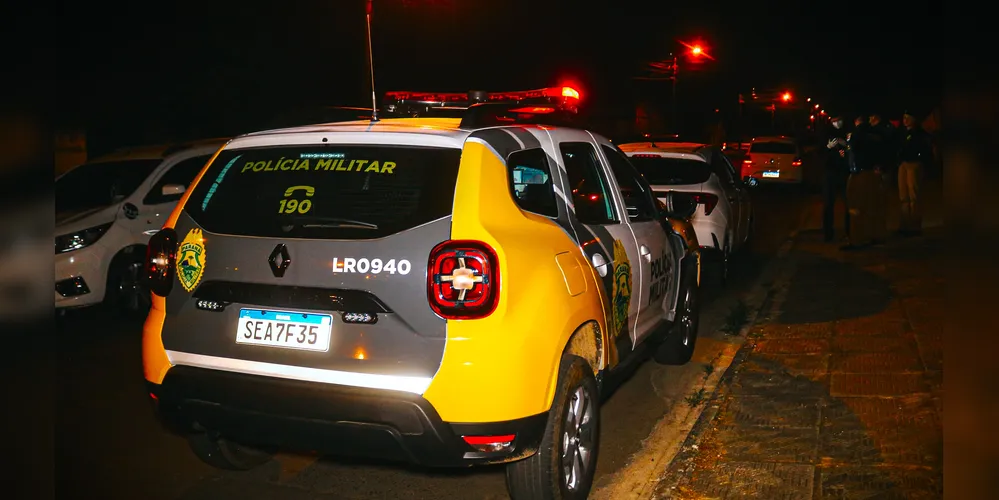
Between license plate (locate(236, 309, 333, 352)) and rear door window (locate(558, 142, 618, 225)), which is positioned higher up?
rear door window (locate(558, 142, 618, 225))

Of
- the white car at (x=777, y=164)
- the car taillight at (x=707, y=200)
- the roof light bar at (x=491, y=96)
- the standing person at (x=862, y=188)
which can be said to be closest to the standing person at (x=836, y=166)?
the standing person at (x=862, y=188)

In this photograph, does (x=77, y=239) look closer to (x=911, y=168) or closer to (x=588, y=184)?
(x=588, y=184)

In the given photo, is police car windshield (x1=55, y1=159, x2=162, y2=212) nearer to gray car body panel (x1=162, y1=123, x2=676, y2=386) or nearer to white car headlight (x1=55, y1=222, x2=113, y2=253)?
white car headlight (x1=55, y1=222, x2=113, y2=253)

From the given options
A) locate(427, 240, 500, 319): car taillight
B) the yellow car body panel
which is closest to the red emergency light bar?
the yellow car body panel

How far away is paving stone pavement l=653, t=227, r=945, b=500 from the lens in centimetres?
475

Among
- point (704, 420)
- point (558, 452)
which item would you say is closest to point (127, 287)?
point (704, 420)

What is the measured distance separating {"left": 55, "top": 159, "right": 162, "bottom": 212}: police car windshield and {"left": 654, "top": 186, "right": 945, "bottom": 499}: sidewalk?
609cm

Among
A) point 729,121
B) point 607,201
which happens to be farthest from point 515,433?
point 729,121

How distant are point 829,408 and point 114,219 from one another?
20.8 feet

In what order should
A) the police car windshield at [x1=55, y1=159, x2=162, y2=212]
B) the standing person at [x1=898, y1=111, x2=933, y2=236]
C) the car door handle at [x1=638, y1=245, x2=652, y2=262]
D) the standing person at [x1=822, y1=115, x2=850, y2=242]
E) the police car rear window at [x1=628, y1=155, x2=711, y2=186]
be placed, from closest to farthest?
1. the car door handle at [x1=638, y1=245, x2=652, y2=262]
2. the police car windshield at [x1=55, y1=159, x2=162, y2=212]
3. the police car rear window at [x1=628, y1=155, x2=711, y2=186]
4. the standing person at [x1=822, y1=115, x2=850, y2=242]
5. the standing person at [x1=898, y1=111, x2=933, y2=236]

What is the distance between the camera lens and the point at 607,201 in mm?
5410

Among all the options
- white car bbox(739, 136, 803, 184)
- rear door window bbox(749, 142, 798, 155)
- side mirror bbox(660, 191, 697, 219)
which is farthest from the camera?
rear door window bbox(749, 142, 798, 155)

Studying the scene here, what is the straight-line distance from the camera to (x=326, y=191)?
4.05m

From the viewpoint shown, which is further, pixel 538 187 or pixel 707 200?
pixel 707 200
